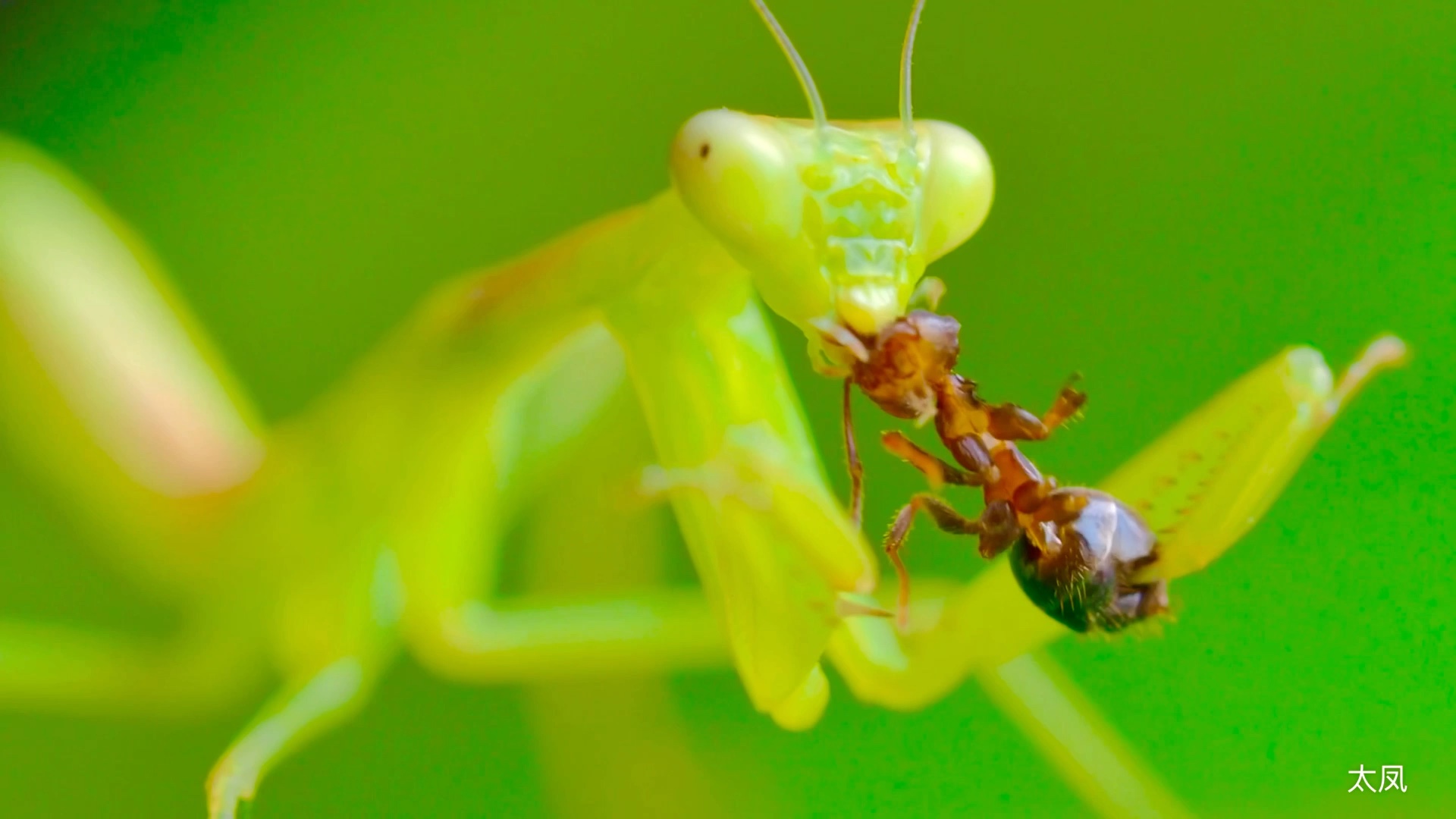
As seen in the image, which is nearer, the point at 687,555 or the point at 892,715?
the point at 892,715

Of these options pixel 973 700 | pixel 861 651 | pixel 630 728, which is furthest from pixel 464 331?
pixel 973 700

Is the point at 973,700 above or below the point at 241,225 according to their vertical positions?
below

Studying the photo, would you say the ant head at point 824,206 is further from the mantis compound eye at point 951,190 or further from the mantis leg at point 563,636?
the mantis leg at point 563,636

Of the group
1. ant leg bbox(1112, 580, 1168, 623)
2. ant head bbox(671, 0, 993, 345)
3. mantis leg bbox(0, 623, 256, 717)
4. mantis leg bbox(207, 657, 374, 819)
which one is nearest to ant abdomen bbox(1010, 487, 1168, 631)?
ant leg bbox(1112, 580, 1168, 623)

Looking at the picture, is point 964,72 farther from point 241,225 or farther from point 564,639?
point 241,225

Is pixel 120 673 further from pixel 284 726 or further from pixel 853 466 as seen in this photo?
pixel 853 466

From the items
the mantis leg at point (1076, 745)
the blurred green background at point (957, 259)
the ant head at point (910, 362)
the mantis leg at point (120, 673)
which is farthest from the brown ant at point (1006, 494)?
the mantis leg at point (120, 673)

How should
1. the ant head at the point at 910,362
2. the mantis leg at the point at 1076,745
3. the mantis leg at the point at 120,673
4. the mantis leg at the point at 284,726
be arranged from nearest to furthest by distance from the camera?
the ant head at the point at 910,362 → the mantis leg at the point at 284,726 → the mantis leg at the point at 1076,745 → the mantis leg at the point at 120,673
